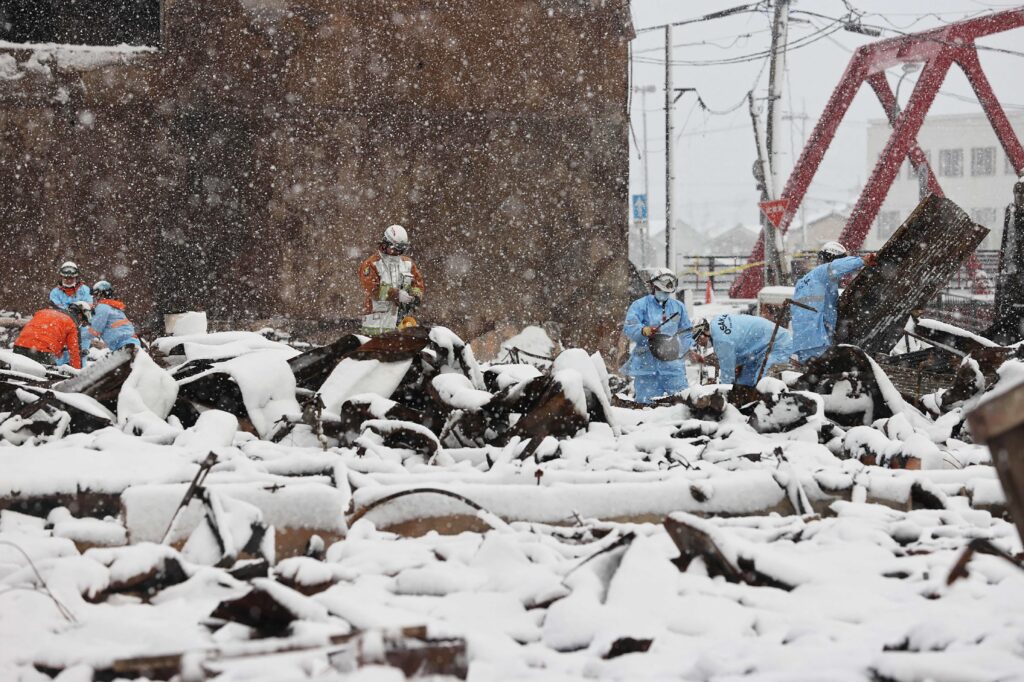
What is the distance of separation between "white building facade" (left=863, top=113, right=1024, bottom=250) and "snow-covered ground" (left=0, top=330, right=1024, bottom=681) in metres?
64.8

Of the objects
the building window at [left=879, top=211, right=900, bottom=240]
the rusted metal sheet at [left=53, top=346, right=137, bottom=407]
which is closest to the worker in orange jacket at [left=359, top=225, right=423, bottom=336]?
the rusted metal sheet at [left=53, top=346, right=137, bottom=407]

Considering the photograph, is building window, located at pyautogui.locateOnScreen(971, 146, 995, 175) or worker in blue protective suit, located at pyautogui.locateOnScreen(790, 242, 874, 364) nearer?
worker in blue protective suit, located at pyautogui.locateOnScreen(790, 242, 874, 364)

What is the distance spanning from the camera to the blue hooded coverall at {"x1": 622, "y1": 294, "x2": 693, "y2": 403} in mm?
8163

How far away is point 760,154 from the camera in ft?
67.4

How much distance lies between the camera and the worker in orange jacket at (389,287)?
9375mm

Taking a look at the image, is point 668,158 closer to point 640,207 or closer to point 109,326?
point 640,207

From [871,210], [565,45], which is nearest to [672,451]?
[565,45]

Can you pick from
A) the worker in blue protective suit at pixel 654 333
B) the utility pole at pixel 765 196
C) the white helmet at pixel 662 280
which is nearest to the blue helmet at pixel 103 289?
the worker in blue protective suit at pixel 654 333

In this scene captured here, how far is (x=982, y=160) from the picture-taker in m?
64.5

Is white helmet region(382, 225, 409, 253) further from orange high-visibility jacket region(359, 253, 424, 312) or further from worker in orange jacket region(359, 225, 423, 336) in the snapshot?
orange high-visibility jacket region(359, 253, 424, 312)

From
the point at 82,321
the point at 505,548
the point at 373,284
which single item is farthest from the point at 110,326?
the point at 505,548

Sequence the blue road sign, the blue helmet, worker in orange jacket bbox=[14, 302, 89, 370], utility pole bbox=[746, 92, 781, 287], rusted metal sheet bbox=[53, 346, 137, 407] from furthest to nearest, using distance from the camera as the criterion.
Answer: the blue road sign → utility pole bbox=[746, 92, 781, 287] → the blue helmet → worker in orange jacket bbox=[14, 302, 89, 370] → rusted metal sheet bbox=[53, 346, 137, 407]

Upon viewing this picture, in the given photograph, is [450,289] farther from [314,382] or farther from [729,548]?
[729,548]

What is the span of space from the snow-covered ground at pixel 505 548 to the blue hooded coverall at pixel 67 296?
7258 mm
